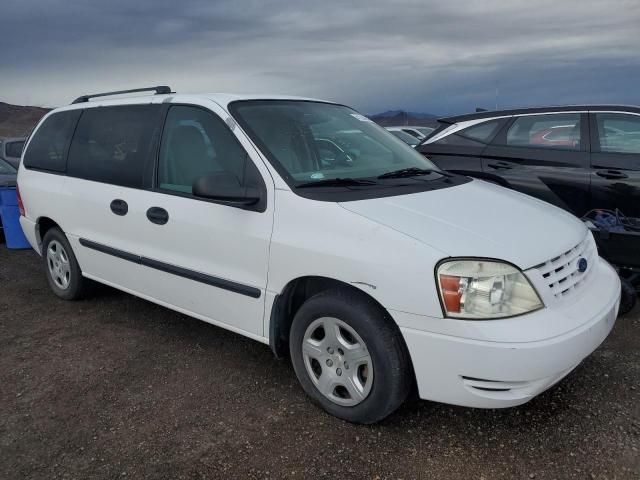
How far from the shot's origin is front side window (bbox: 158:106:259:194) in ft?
10.6

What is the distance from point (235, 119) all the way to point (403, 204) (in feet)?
3.82

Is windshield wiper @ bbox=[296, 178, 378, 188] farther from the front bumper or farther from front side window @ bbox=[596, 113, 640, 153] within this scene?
front side window @ bbox=[596, 113, 640, 153]

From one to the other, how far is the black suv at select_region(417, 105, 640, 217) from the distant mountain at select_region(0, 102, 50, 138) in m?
59.2

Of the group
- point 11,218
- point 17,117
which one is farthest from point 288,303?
point 17,117

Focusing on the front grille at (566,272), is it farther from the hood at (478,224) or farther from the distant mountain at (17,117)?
the distant mountain at (17,117)

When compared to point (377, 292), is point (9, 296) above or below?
below

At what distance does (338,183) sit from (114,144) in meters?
1.93

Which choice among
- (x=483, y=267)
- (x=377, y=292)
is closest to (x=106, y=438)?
(x=377, y=292)

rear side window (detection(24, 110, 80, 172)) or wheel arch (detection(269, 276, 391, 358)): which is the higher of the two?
rear side window (detection(24, 110, 80, 172))

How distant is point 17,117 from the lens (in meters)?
62.3

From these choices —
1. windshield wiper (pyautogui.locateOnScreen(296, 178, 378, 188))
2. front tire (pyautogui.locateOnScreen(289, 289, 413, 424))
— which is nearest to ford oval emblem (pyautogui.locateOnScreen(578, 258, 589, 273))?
front tire (pyautogui.locateOnScreen(289, 289, 413, 424))

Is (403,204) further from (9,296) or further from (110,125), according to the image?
(9,296)

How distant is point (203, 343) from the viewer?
3973mm

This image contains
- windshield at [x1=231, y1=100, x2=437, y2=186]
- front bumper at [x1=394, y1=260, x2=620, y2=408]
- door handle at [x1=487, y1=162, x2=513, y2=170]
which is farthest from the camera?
door handle at [x1=487, y1=162, x2=513, y2=170]
